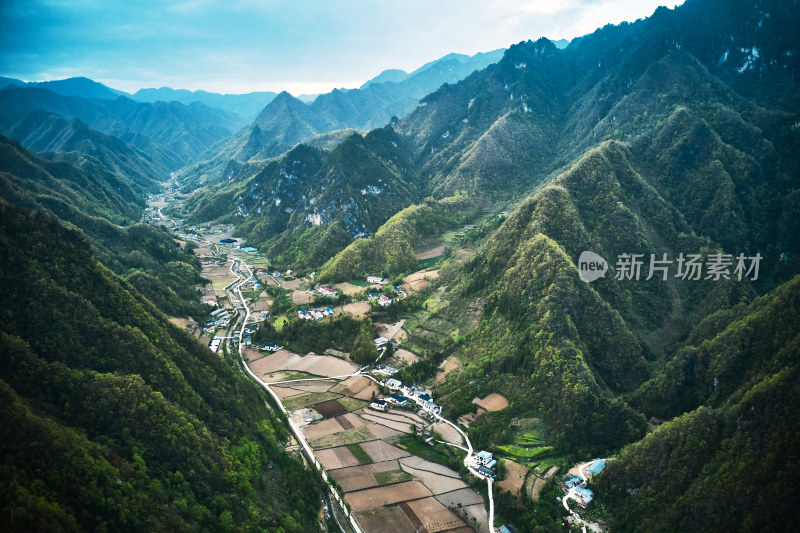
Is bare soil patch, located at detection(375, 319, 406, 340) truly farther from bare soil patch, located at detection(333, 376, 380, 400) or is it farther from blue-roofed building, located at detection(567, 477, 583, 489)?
blue-roofed building, located at detection(567, 477, 583, 489)

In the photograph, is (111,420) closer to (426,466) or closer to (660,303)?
(426,466)

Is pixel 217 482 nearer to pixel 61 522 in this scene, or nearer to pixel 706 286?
pixel 61 522

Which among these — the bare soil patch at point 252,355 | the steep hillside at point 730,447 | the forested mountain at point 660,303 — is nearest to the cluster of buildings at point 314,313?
the bare soil patch at point 252,355

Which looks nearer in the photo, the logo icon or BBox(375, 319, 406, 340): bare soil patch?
the logo icon

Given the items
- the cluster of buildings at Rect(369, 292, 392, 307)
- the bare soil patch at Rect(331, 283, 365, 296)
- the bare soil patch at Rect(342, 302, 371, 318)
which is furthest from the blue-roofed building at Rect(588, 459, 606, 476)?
the bare soil patch at Rect(331, 283, 365, 296)

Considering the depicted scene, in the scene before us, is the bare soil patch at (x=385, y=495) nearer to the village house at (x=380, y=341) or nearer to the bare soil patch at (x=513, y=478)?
the bare soil patch at (x=513, y=478)

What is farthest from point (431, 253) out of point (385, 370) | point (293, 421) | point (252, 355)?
point (293, 421)
